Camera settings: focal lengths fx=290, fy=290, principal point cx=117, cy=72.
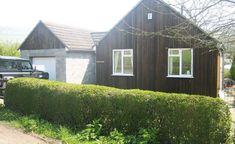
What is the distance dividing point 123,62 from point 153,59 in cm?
205

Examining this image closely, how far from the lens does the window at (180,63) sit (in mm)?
14698

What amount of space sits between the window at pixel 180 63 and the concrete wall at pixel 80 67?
688cm

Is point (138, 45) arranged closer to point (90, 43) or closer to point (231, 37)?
point (90, 43)

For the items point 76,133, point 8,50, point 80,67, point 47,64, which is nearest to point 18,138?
point 76,133

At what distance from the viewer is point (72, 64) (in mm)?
19203

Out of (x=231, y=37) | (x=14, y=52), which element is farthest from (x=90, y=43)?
(x=231, y=37)

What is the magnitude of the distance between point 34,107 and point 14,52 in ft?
69.0

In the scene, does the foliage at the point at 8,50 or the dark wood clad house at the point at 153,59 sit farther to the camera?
the foliage at the point at 8,50

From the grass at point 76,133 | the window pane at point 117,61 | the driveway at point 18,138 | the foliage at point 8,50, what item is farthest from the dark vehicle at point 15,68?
the foliage at point 8,50

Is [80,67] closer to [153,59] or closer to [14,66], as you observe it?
[14,66]

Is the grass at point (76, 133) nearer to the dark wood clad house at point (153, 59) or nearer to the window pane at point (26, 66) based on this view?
the window pane at point (26, 66)

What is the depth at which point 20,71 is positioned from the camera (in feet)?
47.3

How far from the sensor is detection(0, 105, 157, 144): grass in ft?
22.0

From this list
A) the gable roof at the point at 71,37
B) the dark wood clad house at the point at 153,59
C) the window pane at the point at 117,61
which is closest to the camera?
the dark wood clad house at the point at 153,59
